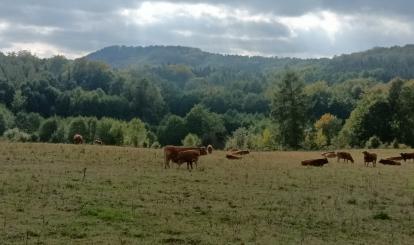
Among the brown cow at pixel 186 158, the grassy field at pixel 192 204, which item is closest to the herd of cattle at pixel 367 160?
the grassy field at pixel 192 204

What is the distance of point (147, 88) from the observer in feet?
625

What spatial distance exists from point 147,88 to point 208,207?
171 m

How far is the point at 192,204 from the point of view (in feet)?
70.2

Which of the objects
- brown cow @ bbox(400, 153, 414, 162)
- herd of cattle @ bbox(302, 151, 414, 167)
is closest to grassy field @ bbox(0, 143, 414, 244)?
herd of cattle @ bbox(302, 151, 414, 167)

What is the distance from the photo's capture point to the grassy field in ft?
55.5

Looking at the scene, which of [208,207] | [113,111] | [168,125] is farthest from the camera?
[113,111]

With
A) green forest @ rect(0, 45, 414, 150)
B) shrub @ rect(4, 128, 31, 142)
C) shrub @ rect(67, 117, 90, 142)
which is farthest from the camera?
shrub @ rect(67, 117, 90, 142)

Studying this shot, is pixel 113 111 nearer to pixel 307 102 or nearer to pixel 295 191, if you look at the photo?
pixel 307 102

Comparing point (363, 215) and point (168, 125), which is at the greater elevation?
point (363, 215)

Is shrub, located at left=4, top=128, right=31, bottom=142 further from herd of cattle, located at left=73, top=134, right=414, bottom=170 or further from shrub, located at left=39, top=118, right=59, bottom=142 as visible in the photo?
shrub, located at left=39, top=118, right=59, bottom=142

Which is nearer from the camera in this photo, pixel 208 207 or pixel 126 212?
pixel 126 212

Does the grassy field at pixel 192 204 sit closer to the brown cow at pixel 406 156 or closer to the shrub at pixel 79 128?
the brown cow at pixel 406 156

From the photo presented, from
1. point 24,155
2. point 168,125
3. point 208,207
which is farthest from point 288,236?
point 168,125

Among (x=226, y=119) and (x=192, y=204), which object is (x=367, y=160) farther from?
(x=226, y=119)
